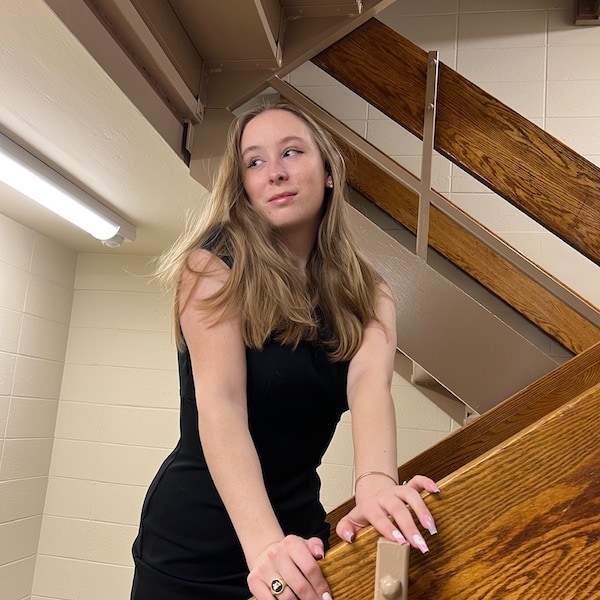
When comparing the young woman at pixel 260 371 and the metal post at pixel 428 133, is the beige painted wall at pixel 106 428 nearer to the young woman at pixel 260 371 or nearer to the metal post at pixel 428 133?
the metal post at pixel 428 133

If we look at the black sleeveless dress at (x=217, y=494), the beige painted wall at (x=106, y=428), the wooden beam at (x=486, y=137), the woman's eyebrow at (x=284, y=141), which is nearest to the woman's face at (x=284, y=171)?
the woman's eyebrow at (x=284, y=141)

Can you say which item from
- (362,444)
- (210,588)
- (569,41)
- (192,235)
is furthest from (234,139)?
(569,41)

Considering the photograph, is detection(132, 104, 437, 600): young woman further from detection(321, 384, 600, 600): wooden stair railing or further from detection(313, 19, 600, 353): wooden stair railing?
detection(313, 19, 600, 353): wooden stair railing

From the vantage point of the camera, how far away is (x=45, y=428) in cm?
347

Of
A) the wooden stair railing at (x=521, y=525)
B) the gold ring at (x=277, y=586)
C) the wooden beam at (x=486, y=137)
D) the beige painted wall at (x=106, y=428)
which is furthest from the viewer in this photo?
the beige painted wall at (x=106, y=428)

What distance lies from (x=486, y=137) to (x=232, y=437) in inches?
53.2

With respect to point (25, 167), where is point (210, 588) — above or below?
below

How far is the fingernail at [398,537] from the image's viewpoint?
561 millimetres

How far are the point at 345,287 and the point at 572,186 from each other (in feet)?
2.92

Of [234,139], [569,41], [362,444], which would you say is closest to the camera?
[362,444]

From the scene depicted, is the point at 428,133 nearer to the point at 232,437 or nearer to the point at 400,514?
the point at 232,437

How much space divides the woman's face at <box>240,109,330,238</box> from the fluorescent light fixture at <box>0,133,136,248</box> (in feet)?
4.00

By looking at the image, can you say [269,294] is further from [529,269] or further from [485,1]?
[485,1]

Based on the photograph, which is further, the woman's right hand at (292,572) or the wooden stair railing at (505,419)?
the wooden stair railing at (505,419)
